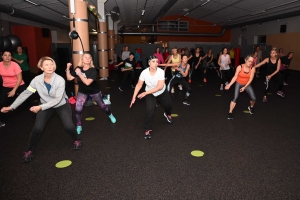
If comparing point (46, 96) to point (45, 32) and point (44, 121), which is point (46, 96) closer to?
point (44, 121)

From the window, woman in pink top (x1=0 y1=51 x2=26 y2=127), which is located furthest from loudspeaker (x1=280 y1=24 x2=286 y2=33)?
woman in pink top (x1=0 y1=51 x2=26 y2=127)

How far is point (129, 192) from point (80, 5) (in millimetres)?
4869

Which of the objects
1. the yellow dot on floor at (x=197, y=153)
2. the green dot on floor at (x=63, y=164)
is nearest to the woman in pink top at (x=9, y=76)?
the green dot on floor at (x=63, y=164)

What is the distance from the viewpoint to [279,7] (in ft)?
42.5

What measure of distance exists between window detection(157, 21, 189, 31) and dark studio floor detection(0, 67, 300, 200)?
18.2m

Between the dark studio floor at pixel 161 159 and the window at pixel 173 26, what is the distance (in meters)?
18.2

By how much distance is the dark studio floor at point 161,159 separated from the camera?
2.30 metres

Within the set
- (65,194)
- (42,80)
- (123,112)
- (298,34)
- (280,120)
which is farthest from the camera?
(298,34)

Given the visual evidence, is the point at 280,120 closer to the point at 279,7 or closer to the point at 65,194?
the point at 65,194

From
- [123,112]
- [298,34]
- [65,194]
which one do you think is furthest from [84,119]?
[298,34]

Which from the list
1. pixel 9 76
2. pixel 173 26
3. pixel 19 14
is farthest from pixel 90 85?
pixel 173 26

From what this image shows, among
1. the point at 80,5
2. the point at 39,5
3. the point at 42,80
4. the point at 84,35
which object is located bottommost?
the point at 42,80

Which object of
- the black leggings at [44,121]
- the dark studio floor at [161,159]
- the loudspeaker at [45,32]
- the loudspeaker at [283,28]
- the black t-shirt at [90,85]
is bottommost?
the dark studio floor at [161,159]

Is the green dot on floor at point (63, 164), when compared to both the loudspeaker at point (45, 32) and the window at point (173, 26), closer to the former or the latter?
the loudspeaker at point (45, 32)
